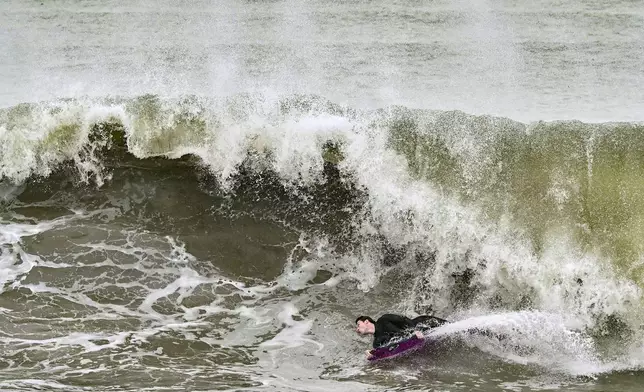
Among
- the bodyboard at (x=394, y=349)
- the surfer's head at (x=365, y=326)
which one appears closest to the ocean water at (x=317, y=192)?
the bodyboard at (x=394, y=349)

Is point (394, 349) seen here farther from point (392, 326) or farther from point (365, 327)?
point (365, 327)

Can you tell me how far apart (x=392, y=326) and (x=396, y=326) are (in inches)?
1.5

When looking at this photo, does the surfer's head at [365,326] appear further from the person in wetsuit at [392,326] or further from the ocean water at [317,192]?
the ocean water at [317,192]

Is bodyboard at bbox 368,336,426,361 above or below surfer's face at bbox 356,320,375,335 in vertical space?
below

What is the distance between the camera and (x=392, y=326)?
6309mm

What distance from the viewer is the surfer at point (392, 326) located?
625cm

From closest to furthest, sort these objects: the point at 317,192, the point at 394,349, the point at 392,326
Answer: the point at 394,349, the point at 392,326, the point at 317,192

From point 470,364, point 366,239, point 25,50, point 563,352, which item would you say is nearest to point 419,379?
point 470,364

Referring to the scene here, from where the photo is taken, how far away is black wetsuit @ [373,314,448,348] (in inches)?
246

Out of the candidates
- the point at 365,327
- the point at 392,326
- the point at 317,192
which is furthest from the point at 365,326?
the point at 317,192

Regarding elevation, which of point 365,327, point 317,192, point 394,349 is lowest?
point 394,349

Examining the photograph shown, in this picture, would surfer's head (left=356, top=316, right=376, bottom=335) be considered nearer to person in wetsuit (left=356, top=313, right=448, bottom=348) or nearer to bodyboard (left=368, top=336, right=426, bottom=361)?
person in wetsuit (left=356, top=313, right=448, bottom=348)

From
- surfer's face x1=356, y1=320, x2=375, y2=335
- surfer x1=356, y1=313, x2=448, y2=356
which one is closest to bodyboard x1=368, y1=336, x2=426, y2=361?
surfer x1=356, y1=313, x2=448, y2=356

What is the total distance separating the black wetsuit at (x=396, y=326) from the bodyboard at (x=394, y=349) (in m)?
0.05
